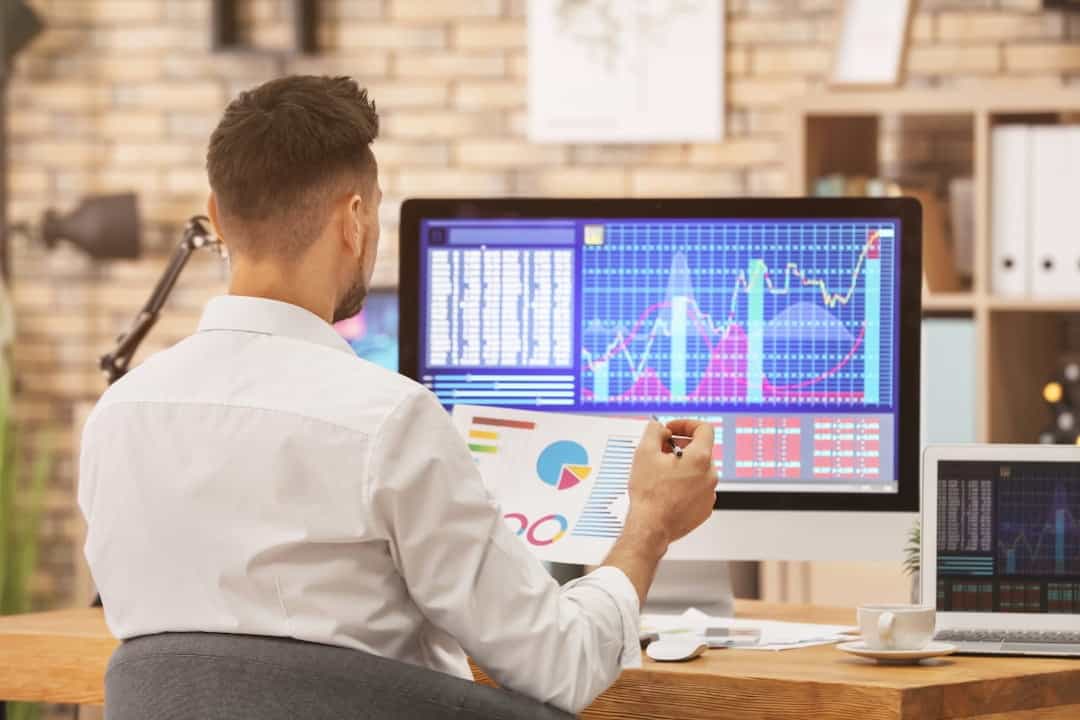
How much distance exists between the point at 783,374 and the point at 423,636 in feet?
2.46

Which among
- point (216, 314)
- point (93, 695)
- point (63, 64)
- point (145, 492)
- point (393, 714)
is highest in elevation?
point (63, 64)

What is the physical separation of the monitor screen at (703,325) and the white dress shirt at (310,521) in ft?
2.15

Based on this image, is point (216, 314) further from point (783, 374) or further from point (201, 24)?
point (201, 24)

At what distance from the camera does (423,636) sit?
141cm

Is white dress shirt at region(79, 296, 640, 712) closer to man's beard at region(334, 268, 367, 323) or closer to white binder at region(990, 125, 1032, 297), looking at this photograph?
man's beard at region(334, 268, 367, 323)

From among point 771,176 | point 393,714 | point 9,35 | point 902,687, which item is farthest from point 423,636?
point 9,35

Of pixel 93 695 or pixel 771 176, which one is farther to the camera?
pixel 771 176

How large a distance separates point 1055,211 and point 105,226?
2386mm

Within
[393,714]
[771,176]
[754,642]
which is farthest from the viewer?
[771,176]

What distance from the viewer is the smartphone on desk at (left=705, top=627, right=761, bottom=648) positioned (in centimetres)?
183

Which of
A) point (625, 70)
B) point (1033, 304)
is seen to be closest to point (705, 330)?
point (1033, 304)

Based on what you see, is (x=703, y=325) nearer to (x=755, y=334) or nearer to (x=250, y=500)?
(x=755, y=334)

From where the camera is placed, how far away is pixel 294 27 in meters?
4.22

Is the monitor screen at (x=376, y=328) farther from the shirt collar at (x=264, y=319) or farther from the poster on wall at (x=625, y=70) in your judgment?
the shirt collar at (x=264, y=319)
